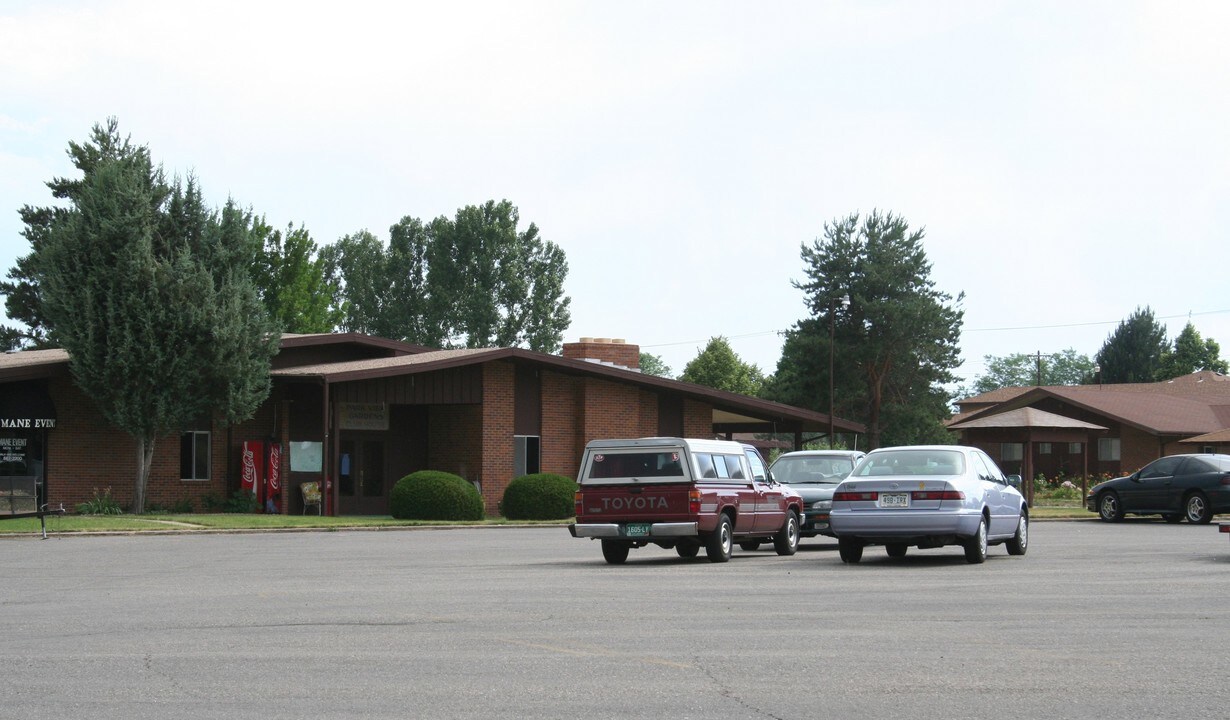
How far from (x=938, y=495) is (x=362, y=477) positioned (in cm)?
2620

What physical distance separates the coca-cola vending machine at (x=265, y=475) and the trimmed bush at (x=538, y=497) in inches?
264

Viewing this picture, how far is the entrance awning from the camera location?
33531mm

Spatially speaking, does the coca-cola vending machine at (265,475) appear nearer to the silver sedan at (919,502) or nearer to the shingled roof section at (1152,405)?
the silver sedan at (919,502)

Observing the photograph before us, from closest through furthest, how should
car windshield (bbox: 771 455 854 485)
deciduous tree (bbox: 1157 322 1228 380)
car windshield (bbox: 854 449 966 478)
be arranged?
car windshield (bbox: 854 449 966 478)
car windshield (bbox: 771 455 854 485)
deciduous tree (bbox: 1157 322 1228 380)

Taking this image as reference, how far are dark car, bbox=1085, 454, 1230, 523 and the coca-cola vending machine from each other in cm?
2188

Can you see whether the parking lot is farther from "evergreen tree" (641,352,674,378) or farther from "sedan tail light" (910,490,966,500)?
"evergreen tree" (641,352,674,378)

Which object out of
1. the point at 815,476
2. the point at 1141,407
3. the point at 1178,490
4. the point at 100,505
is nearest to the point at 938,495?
the point at 815,476

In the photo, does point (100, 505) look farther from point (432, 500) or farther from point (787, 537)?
point (787, 537)

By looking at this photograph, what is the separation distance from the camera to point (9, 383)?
34281 mm

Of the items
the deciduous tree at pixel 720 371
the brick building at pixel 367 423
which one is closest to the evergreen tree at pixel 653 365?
the deciduous tree at pixel 720 371

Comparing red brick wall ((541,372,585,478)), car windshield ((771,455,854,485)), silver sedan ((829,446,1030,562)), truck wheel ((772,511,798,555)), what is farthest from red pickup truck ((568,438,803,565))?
red brick wall ((541,372,585,478))

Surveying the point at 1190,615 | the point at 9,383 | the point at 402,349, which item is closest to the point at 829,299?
the point at 402,349

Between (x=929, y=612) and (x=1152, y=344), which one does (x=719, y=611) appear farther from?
(x=1152, y=344)

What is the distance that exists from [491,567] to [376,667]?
9306 millimetres
